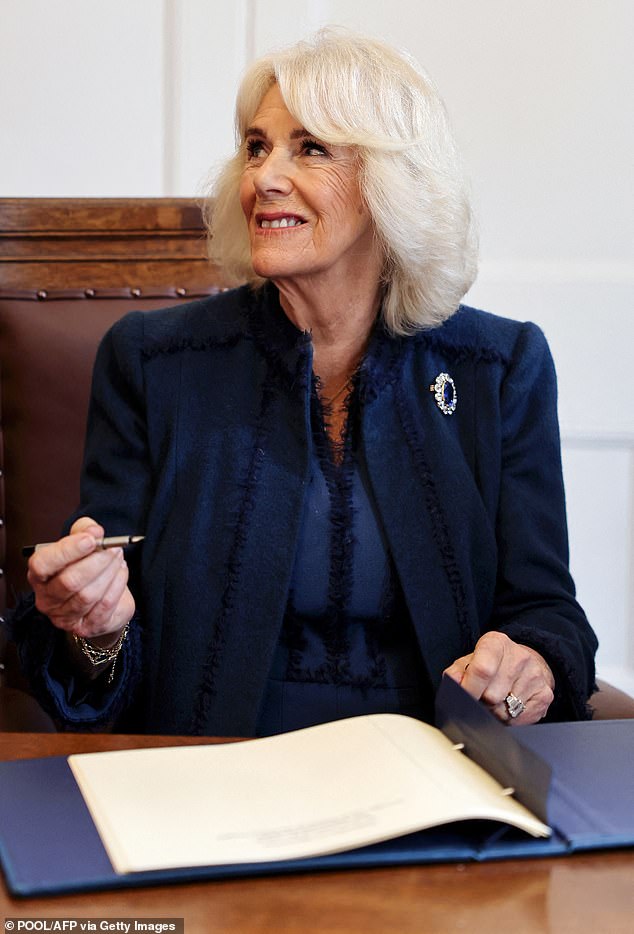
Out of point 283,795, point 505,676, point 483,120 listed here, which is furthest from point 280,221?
point 483,120

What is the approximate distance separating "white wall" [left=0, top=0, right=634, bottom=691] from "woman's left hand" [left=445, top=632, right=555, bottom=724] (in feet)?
4.22

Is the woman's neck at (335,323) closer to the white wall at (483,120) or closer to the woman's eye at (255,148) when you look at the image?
the woman's eye at (255,148)

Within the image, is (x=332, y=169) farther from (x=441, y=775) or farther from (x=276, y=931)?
(x=276, y=931)

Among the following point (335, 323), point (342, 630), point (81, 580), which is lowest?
point (342, 630)

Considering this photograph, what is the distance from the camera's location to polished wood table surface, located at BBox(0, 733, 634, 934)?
644 mm

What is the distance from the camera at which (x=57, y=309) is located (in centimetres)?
169

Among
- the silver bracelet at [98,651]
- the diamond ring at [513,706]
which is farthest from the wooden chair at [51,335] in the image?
the diamond ring at [513,706]

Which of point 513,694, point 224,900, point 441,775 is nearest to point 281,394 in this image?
point 513,694

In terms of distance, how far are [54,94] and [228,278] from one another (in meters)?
0.94

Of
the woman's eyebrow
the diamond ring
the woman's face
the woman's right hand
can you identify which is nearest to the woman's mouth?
the woman's face

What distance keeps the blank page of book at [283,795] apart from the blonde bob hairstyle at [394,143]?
0.75 m

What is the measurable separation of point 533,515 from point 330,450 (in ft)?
0.90

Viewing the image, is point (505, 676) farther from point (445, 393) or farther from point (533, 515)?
point (445, 393)

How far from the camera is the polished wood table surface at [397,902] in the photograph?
64cm
